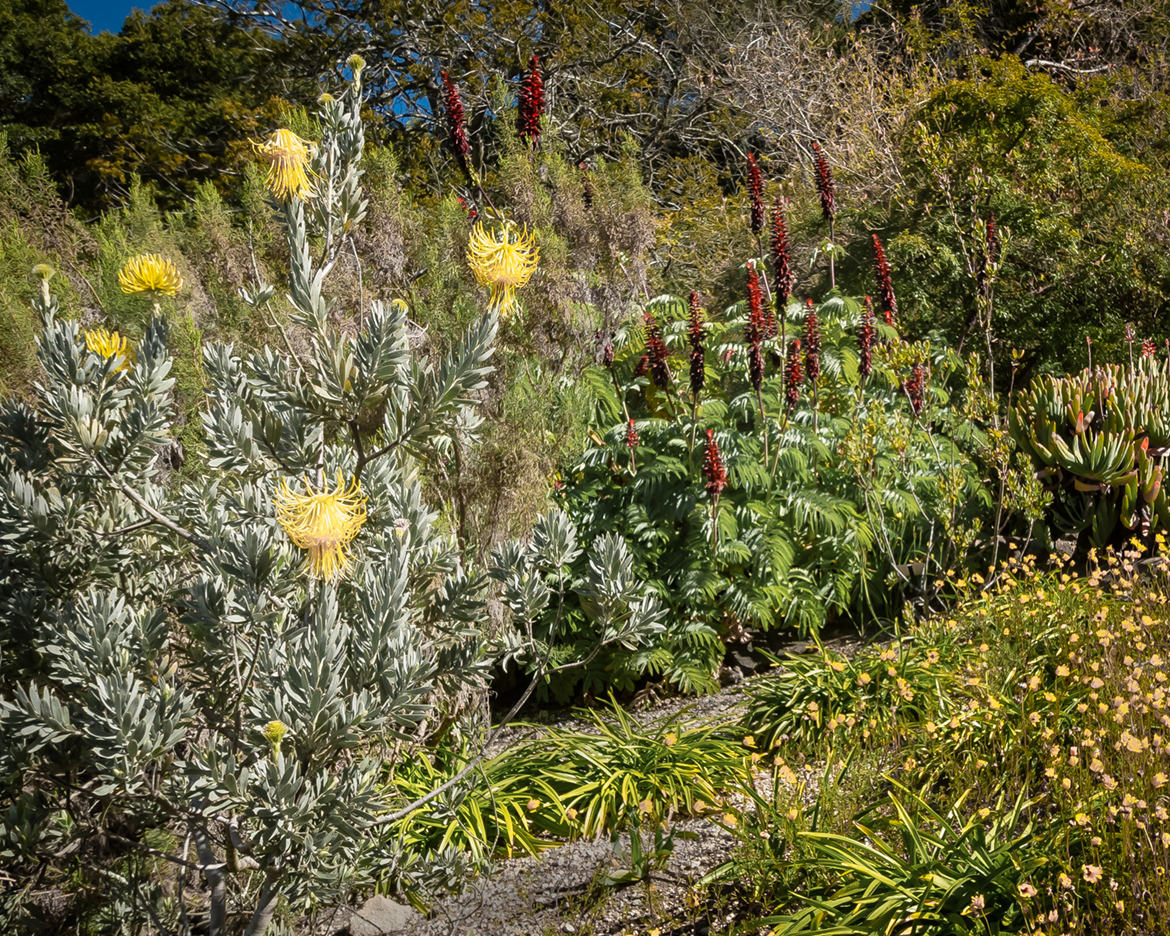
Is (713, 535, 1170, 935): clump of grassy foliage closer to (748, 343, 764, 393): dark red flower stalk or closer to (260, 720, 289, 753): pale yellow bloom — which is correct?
(748, 343, 764, 393): dark red flower stalk

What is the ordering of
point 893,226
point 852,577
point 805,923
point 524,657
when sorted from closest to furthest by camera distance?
point 805,923 < point 524,657 < point 852,577 < point 893,226

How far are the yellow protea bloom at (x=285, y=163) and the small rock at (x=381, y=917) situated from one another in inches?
89.7

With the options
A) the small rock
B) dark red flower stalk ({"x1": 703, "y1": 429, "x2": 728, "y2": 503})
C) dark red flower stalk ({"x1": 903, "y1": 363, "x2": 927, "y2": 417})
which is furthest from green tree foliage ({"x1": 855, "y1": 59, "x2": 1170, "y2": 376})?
the small rock

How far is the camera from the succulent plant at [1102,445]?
17.0ft

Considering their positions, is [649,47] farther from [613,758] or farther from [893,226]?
[613,758]

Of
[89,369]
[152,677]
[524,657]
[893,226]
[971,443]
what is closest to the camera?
[89,369]

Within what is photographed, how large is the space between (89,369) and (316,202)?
0.70m

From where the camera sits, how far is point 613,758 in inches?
148

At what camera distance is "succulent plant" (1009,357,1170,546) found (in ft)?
17.0

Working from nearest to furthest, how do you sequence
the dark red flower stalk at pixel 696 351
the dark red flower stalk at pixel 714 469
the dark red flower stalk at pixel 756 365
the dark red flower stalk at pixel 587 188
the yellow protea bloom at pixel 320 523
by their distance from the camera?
the yellow protea bloom at pixel 320 523 < the dark red flower stalk at pixel 714 469 < the dark red flower stalk at pixel 696 351 < the dark red flower stalk at pixel 756 365 < the dark red flower stalk at pixel 587 188

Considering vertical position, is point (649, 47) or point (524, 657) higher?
point (649, 47)

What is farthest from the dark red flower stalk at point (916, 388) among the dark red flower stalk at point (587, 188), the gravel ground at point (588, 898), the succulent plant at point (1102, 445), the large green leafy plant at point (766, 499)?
the gravel ground at point (588, 898)

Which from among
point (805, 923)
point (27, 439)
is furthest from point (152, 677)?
point (805, 923)

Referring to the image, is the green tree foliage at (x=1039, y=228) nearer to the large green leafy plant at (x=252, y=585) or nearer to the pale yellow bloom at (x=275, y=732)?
the large green leafy plant at (x=252, y=585)
